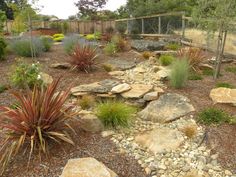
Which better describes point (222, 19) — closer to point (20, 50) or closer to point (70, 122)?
point (70, 122)

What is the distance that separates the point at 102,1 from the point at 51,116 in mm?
23922

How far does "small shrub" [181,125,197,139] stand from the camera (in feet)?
13.6

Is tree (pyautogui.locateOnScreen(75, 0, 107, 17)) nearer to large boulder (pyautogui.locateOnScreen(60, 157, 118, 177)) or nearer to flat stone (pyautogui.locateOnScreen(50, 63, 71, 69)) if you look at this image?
flat stone (pyautogui.locateOnScreen(50, 63, 71, 69))

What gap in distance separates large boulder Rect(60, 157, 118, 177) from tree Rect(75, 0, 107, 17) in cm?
2416

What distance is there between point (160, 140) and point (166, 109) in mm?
927

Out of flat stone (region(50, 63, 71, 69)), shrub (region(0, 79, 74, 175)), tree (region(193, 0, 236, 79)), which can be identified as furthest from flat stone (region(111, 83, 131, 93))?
tree (region(193, 0, 236, 79))

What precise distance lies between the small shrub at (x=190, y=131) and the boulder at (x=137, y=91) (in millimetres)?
1268

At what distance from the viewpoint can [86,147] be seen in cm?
369

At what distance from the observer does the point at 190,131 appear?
416cm

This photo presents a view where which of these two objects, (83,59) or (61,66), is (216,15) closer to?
(83,59)

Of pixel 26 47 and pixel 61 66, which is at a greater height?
pixel 26 47

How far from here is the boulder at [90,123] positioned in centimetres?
408

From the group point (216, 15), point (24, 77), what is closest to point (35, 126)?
point (24, 77)

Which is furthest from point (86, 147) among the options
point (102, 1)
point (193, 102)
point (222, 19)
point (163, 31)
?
point (102, 1)
